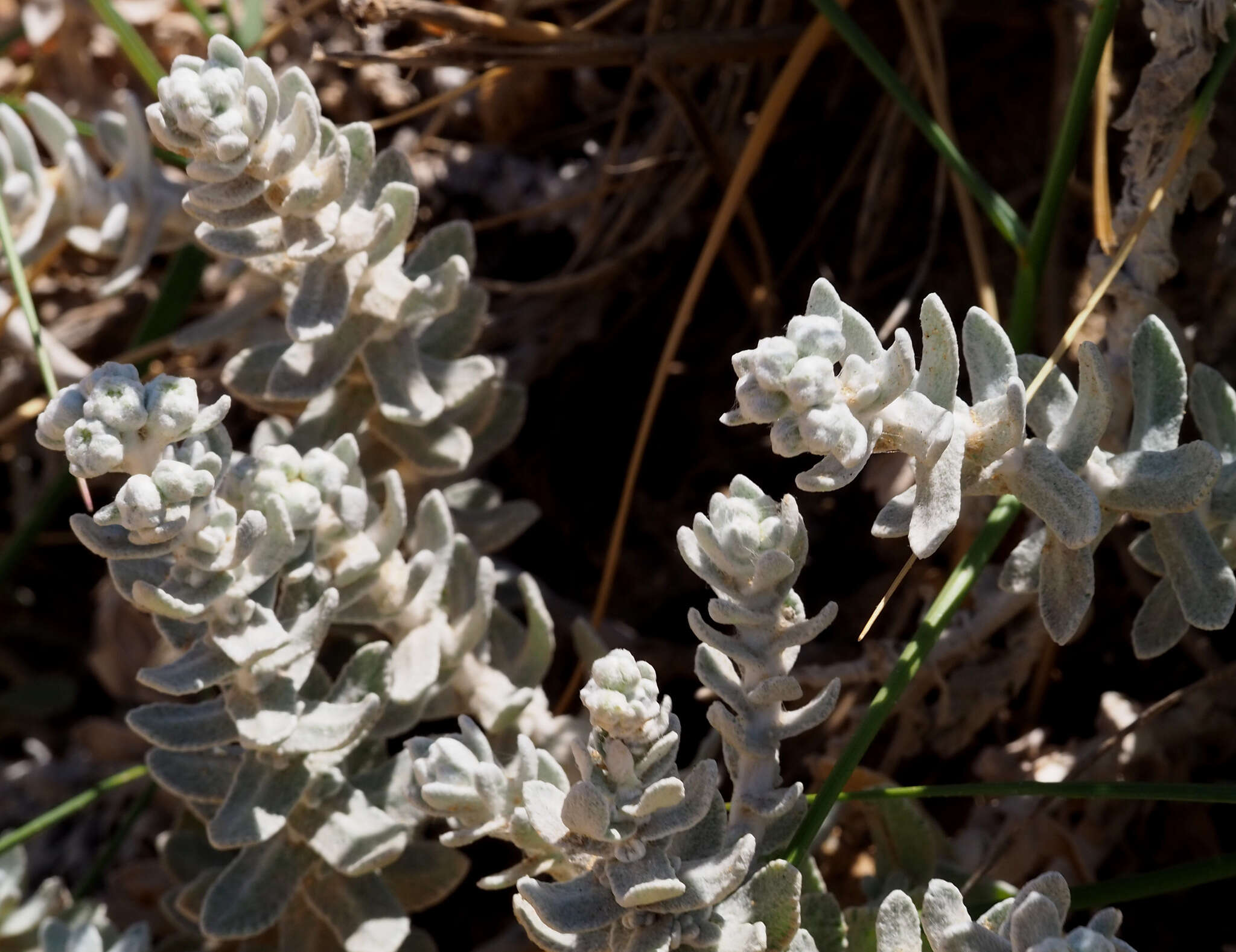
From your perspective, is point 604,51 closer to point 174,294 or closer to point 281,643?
point 174,294

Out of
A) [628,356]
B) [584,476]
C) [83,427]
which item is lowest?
[584,476]

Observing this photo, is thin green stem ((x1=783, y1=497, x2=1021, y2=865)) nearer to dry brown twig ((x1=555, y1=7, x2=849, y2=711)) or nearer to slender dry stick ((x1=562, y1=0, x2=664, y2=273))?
dry brown twig ((x1=555, y1=7, x2=849, y2=711))

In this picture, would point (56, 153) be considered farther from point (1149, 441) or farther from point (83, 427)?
point (1149, 441)

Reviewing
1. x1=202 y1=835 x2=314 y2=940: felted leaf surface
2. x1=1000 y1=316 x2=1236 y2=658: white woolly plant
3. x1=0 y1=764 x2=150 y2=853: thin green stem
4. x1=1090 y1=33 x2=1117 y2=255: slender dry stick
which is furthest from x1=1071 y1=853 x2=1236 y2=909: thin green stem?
x1=0 y1=764 x2=150 y2=853: thin green stem

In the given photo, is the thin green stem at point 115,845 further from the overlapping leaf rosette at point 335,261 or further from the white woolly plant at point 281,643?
the overlapping leaf rosette at point 335,261

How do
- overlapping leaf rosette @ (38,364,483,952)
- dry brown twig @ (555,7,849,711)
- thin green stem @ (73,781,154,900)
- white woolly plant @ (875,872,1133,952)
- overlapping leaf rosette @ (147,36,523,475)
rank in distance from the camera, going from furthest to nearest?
dry brown twig @ (555,7,849,711)
thin green stem @ (73,781,154,900)
overlapping leaf rosette @ (147,36,523,475)
overlapping leaf rosette @ (38,364,483,952)
white woolly plant @ (875,872,1133,952)

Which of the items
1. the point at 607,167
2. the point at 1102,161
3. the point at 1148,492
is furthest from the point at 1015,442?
the point at 607,167

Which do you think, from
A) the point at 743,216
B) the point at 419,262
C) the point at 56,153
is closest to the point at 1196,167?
the point at 743,216
